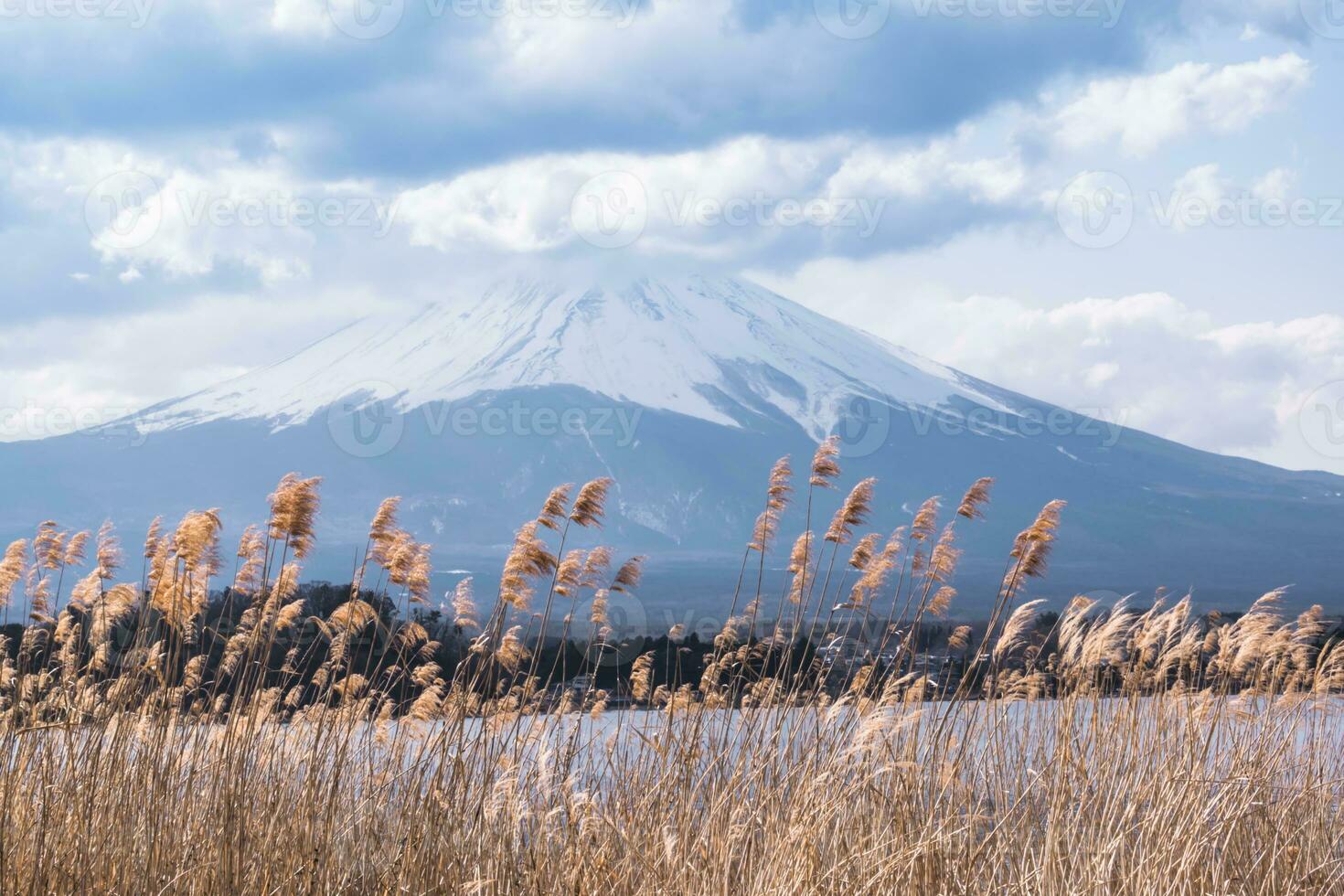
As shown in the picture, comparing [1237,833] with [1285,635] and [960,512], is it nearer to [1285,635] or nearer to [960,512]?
[960,512]

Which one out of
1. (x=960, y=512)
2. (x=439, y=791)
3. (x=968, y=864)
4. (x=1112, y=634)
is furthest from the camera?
(x=1112, y=634)

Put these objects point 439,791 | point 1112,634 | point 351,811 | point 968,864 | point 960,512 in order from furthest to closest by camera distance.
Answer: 1. point 1112,634
2. point 960,512
3. point 351,811
4. point 439,791
5. point 968,864

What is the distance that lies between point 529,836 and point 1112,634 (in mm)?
3292

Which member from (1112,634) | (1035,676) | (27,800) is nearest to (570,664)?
(1035,676)

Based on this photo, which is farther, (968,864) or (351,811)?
(351,811)

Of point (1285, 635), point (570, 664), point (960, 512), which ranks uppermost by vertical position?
point (960, 512)

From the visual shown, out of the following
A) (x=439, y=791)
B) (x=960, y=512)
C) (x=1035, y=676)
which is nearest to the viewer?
(x=439, y=791)

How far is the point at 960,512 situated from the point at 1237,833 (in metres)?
2.08

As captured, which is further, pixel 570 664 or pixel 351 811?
pixel 570 664

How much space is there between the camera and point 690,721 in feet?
17.6

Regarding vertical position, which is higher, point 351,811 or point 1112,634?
point 1112,634

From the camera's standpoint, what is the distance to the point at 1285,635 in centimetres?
801

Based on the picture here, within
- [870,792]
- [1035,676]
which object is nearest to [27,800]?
[870,792]

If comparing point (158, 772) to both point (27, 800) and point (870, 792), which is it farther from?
point (870, 792)
